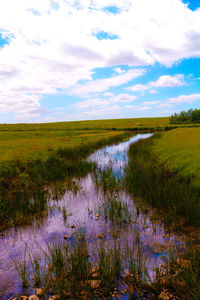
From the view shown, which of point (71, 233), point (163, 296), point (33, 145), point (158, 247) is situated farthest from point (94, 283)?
point (33, 145)

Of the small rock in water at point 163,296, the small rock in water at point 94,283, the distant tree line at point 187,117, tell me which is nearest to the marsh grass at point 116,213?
the small rock in water at point 94,283

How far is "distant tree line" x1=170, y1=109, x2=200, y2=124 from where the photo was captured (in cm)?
9906

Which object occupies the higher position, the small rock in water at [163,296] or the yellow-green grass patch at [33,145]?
the yellow-green grass patch at [33,145]

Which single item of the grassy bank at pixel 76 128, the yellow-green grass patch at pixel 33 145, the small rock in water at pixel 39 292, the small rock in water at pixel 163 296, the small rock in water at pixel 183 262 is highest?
the grassy bank at pixel 76 128

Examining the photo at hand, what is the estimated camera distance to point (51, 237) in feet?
24.1

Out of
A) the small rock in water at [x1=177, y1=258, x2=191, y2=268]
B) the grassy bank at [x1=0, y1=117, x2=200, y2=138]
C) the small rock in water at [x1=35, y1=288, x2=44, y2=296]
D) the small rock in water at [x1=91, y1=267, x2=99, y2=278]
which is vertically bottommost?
the small rock in water at [x1=35, y1=288, x2=44, y2=296]

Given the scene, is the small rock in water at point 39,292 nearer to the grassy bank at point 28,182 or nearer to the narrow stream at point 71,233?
the narrow stream at point 71,233

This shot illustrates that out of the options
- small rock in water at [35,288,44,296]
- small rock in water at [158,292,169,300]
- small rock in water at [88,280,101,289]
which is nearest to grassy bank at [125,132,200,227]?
small rock in water at [158,292,169,300]

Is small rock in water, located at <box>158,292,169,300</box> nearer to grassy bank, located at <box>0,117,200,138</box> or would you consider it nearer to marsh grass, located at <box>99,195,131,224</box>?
marsh grass, located at <box>99,195,131,224</box>

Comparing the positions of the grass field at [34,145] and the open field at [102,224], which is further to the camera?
the grass field at [34,145]

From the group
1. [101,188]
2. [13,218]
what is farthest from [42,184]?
[13,218]

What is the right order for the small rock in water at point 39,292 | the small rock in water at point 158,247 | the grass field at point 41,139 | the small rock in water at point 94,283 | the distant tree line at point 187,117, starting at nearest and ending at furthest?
the small rock in water at point 39,292 < the small rock in water at point 94,283 < the small rock in water at point 158,247 < the grass field at point 41,139 < the distant tree line at point 187,117

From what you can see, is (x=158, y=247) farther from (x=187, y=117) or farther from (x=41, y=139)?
(x=187, y=117)

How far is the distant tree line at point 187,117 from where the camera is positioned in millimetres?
99062
